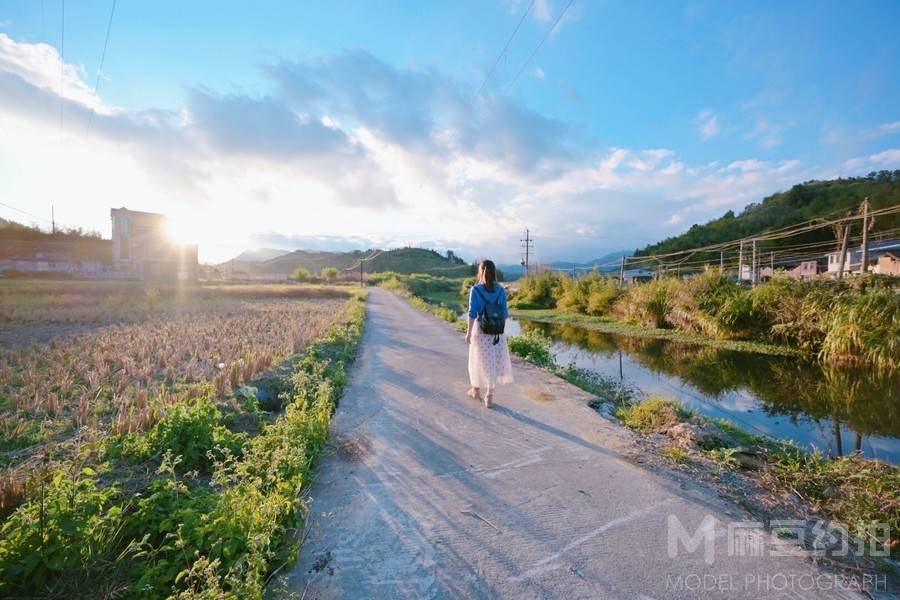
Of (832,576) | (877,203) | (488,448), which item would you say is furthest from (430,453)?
(877,203)

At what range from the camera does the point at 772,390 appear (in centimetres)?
728

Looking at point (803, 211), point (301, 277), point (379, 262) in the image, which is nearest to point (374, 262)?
point (379, 262)

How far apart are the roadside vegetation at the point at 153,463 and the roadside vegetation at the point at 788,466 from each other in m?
3.48

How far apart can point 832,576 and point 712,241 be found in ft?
202

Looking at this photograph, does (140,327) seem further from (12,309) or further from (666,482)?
(666,482)

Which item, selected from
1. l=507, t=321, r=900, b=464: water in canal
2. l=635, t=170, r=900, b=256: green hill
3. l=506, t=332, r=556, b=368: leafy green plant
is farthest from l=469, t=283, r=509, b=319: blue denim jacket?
l=635, t=170, r=900, b=256: green hill

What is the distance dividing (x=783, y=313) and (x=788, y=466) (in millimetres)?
9968

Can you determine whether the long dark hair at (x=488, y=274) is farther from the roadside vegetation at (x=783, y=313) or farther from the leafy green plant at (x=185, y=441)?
the roadside vegetation at (x=783, y=313)

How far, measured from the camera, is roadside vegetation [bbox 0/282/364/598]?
1.82 metres

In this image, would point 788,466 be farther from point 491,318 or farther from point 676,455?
point 491,318

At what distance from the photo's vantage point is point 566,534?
8.14 feet

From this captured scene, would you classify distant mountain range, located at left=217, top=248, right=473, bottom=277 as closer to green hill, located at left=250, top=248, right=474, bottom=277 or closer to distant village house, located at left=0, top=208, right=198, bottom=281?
green hill, located at left=250, top=248, right=474, bottom=277

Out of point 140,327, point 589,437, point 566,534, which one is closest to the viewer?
point 566,534

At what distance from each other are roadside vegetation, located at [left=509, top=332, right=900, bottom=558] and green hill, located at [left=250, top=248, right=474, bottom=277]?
71.1 m
